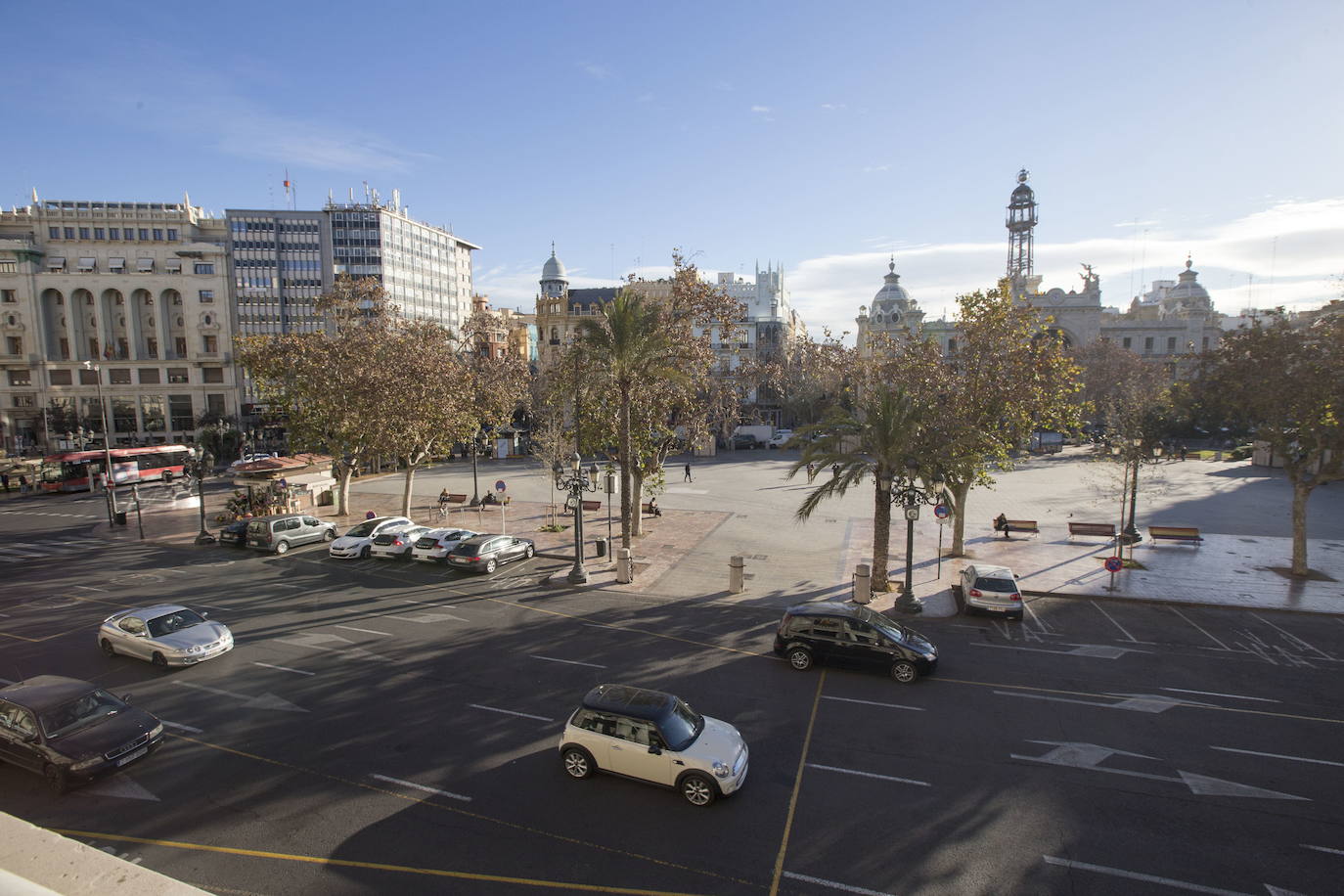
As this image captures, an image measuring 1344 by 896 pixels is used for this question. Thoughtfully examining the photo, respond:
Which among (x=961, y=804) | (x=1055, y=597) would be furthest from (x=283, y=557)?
(x=1055, y=597)

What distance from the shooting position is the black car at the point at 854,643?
1538 cm

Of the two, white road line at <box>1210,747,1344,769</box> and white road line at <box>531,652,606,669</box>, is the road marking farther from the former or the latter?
white road line at <box>531,652,606,669</box>

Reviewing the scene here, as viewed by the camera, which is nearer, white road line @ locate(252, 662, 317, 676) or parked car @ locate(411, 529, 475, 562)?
white road line @ locate(252, 662, 317, 676)

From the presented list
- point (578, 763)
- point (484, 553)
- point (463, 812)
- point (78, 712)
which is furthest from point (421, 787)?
point (484, 553)

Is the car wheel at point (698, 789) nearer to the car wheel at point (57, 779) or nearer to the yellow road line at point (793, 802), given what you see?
the yellow road line at point (793, 802)

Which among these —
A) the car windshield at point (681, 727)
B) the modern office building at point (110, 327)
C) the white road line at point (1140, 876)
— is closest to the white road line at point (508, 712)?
the car windshield at point (681, 727)

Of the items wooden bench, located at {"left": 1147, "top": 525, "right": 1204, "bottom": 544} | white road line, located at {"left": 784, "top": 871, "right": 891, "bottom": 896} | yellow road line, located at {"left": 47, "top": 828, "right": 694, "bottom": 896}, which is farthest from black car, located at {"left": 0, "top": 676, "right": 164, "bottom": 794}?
wooden bench, located at {"left": 1147, "top": 525, "right": 1204, "bottom": 544}

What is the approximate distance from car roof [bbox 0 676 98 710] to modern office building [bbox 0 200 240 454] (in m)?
80.8

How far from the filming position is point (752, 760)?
1202 centimetres

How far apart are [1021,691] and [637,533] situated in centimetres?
1863

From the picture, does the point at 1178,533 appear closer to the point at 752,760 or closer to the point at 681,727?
the point at 752,760

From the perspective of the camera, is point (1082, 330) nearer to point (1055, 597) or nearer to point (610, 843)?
point (1055, 597)

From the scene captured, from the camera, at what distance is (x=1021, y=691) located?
15.0 metres

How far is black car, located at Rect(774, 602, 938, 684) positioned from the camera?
1538cm
